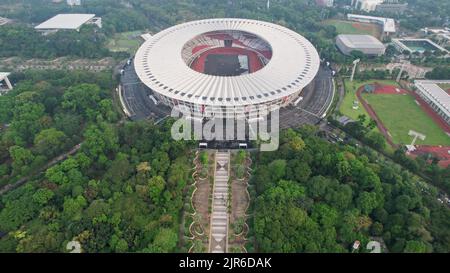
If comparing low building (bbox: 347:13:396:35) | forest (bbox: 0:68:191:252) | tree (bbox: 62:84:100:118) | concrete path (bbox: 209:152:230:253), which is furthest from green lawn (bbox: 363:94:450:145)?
tree (bbox: 62:84:100:118)

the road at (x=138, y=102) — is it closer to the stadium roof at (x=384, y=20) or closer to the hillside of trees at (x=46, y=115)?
the hillside of trees at (x=46, y=115)

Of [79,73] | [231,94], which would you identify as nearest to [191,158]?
[231,94]

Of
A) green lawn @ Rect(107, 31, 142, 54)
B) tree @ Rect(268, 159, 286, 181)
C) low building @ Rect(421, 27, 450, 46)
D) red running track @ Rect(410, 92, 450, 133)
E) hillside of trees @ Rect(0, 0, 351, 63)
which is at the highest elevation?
hillside of trees @ Rect(0, 0, 351, 63)

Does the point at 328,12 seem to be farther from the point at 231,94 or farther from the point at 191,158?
the point at 191,158

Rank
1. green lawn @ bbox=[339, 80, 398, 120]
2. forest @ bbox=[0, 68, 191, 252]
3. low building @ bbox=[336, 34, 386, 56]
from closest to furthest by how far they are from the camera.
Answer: forest @ bbox=[0, 68, 191, 252]
green lawn @ bbox=[339, 80, 398, 120]
low building @ bbox=[336, 34, 386, 56]

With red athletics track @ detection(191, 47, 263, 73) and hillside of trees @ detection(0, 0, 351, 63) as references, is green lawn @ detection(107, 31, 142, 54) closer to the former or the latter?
hillside of trees @ detection(0, 0, 351, 63)

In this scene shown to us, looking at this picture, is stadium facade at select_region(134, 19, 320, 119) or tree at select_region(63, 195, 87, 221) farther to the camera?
stadium facade at select_region(134, 19, 320, 119)

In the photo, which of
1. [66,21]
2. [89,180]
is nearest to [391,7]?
[66,21]

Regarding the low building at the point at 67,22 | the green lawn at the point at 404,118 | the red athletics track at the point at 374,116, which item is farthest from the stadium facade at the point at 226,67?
the low building at the point at 67,22
